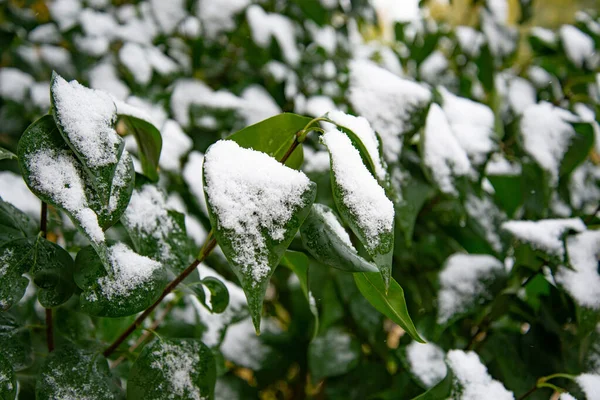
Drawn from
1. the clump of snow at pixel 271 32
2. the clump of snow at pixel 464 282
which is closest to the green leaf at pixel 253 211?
the clump of snow at pixel 464 282

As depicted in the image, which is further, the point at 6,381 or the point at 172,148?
the point at 172,148

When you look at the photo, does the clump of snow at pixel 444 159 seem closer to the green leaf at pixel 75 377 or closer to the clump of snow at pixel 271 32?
the green leaf at pixel 75 377

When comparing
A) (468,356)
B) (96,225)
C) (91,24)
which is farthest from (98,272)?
(91,24)

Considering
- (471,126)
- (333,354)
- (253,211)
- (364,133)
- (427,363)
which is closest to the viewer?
(253,211)

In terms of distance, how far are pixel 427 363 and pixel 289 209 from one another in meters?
0.41

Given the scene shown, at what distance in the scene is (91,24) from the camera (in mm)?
1166

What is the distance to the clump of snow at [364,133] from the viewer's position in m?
0.45

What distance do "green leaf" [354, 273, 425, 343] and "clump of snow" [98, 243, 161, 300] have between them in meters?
0.18

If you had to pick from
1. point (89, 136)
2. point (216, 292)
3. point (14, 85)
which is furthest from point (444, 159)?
point (14, 85)

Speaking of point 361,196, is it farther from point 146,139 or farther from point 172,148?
point 172,148

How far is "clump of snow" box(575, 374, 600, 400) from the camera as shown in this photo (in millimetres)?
574

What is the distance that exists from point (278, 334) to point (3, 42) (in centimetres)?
93

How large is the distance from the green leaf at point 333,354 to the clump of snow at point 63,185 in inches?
22.2

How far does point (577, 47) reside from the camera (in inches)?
42.3
